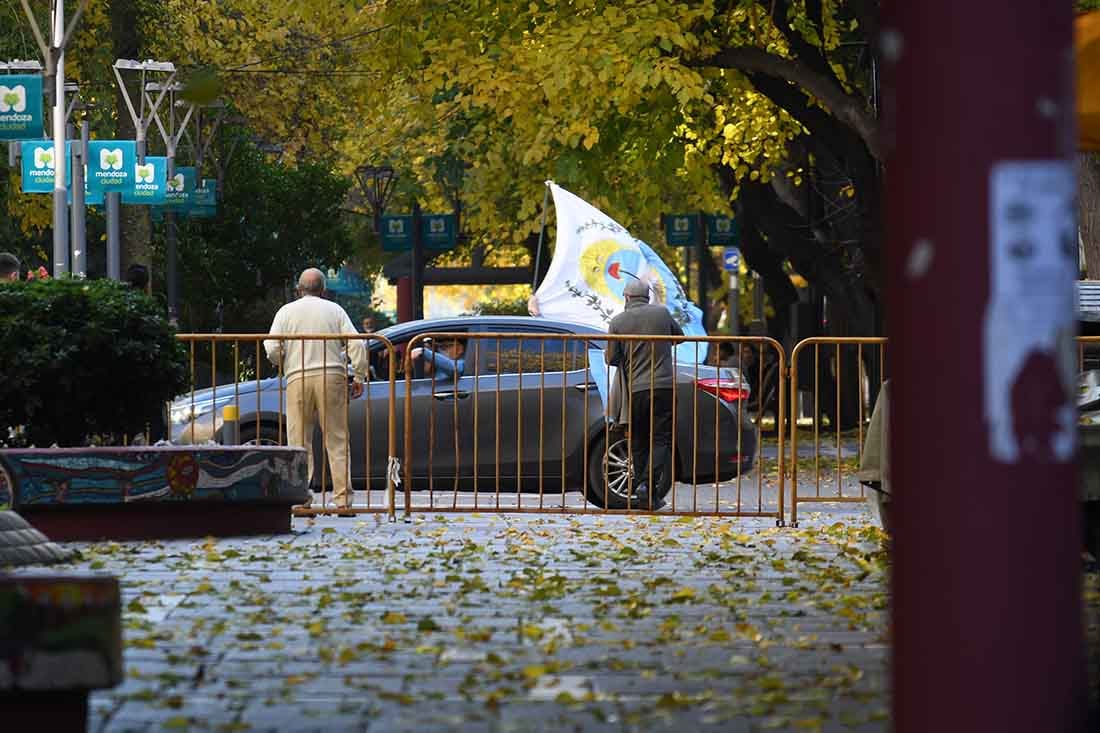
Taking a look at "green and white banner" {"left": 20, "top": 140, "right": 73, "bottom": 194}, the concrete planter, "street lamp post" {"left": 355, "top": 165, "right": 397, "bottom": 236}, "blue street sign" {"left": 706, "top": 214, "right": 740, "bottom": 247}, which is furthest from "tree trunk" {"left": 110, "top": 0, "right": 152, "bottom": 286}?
the concrete planter

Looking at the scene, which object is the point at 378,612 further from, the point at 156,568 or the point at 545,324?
the point at 545,324

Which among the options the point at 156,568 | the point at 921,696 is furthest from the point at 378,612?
the point at 921,696

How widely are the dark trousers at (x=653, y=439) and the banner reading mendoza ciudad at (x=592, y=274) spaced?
854 centimetres

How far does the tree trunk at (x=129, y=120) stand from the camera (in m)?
32.4

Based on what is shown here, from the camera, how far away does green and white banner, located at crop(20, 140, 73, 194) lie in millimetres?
30953

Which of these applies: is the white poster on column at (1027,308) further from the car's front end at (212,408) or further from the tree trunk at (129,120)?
the tree trunk at (129,120)

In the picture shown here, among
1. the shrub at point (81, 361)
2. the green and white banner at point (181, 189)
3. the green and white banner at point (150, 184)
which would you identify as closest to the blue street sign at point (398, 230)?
the green and white banner at point (181, 189)

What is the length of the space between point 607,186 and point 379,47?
5523 mm

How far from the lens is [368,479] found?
15.1 meters

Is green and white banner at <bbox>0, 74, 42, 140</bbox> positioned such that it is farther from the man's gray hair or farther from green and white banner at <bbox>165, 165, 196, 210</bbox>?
the man's gray hair

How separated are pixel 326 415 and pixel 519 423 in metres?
1.36

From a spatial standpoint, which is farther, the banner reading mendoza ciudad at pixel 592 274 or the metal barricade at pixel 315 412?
the banner reading mendoza ciudad at pixel 592 274

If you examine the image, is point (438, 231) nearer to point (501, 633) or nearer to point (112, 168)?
point (112, 168)

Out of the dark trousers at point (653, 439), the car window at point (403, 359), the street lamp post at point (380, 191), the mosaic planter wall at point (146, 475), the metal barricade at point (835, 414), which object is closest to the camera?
the mosaic planter wall at point (146, 475)
